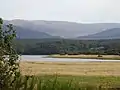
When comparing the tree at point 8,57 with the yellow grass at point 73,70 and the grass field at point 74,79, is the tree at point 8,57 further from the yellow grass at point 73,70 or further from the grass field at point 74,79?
the yellow grass at point 73,70

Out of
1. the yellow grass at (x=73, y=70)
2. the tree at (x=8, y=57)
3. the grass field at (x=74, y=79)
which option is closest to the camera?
the grass field at (x=74, y=79)

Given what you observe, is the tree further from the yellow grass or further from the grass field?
the yellow grass

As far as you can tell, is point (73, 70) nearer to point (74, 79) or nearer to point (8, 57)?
point (74, 79)

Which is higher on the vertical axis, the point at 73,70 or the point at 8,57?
the point at 8,57

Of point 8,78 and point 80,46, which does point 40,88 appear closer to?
point 8,78

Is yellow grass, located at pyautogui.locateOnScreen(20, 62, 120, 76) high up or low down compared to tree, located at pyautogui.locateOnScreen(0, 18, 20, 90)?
A: down

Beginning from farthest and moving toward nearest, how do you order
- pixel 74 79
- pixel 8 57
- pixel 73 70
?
1. pixel 73 70
2. pixel 74 79
3. pixel 8 57

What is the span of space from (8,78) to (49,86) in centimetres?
121

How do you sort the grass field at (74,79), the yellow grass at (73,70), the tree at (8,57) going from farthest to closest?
the yellow grass at (73,70), the tree at (8,57), the grass field at (74,79)

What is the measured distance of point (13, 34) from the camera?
10648 mm

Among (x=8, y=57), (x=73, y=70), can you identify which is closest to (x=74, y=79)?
(x=8, y=57)

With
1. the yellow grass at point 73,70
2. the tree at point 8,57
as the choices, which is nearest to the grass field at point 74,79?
the yellow grass at point 73,70

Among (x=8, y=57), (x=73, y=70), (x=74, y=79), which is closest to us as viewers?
(x=8, y=57)

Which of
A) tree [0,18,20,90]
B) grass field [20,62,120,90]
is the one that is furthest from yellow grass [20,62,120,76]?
tree [0,18,20,90]
